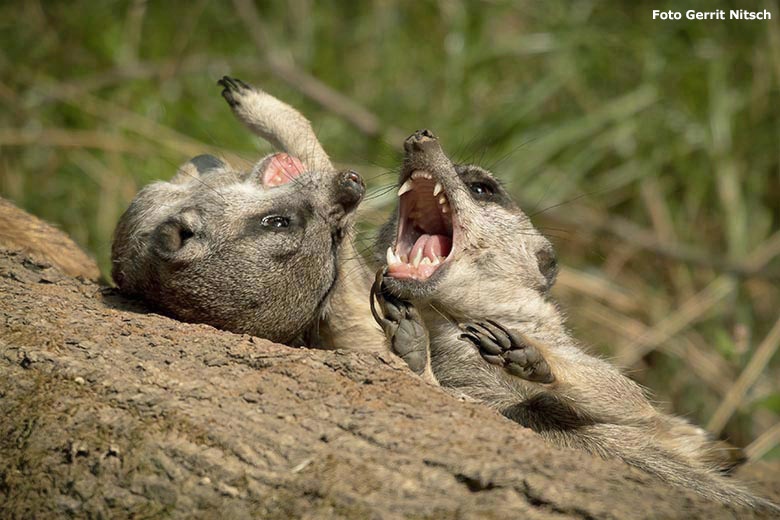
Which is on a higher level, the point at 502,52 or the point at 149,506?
the point at 502,52

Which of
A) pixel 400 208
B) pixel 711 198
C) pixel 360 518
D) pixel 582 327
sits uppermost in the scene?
pixel 711 198

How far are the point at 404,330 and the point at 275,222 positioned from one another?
2.95ft

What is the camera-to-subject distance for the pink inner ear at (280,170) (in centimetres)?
472

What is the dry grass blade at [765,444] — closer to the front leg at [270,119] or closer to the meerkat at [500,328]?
the meerkat at [500,328]

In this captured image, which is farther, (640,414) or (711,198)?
(711,198)

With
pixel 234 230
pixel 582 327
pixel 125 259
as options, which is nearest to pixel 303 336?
pixel 234 230

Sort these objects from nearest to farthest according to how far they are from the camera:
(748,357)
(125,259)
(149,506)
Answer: (149,506) < (125,259) < (748,357)

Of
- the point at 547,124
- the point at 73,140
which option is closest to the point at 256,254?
the point at 73,140

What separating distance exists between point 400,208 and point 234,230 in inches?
33.7

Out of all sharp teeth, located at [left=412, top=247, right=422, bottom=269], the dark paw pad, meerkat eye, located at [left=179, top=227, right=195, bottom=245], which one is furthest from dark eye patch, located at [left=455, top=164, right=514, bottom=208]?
the dark paw pad

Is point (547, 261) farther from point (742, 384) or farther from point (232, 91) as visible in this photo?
point (742, 384)

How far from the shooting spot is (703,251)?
8.04 metres

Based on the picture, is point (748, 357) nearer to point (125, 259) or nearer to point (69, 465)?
point (125, 259)

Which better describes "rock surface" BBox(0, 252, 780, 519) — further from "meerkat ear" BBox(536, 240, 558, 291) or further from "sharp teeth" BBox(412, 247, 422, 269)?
"meerkat ear" BBox(536, 240, 558, 291)
